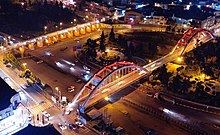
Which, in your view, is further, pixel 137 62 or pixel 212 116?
pixel 137 62

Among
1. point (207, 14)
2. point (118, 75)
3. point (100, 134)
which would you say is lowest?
point (100, 134)

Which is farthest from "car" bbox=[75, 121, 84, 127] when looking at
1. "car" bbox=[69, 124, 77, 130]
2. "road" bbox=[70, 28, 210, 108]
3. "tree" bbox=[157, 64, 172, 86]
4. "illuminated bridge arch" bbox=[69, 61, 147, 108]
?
"tree" bbox=[157, 64, 172, 86]

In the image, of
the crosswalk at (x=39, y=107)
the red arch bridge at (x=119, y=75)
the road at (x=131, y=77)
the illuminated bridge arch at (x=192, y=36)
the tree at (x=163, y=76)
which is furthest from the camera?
the illuminated bridge arch at (x=192, y=36)

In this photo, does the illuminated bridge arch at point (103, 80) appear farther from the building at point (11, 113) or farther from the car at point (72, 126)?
the building at point (11, 113)

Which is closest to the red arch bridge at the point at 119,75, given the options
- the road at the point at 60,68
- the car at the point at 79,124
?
the car at the point at 79,124

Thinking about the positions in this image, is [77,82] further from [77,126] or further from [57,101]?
[77,126]

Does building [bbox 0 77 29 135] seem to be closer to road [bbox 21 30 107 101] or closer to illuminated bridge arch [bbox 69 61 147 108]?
illuminated bridge arch [bbox 69 61 147 108]

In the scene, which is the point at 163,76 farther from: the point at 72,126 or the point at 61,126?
the point at 61,126

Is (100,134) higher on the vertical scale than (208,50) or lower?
lower

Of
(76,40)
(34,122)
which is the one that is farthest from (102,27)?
(34,122)
